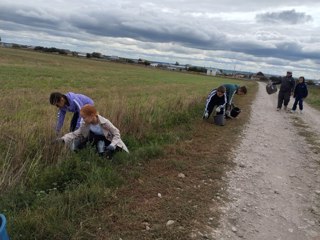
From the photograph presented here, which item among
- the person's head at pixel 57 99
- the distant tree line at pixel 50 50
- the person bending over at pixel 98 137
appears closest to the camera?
the person bending over at pixel 98 137

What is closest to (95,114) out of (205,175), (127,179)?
(127,179)

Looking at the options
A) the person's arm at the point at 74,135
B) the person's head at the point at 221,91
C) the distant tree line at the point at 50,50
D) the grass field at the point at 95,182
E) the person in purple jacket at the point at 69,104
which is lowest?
the distant tree line at the point at 50,50

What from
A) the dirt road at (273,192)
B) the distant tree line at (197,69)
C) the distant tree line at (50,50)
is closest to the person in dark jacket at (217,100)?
the dirt road at (273,192)

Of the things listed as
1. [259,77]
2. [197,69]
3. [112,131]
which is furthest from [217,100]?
[259,77]

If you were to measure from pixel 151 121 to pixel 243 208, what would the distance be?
15.9ft

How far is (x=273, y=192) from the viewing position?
555 centimetres

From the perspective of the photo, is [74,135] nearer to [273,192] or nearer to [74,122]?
[74,122]

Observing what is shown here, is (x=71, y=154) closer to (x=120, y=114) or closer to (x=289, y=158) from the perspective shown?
(x=120, y=114)

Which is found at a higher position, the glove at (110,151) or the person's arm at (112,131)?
the person's arm at (112,131)

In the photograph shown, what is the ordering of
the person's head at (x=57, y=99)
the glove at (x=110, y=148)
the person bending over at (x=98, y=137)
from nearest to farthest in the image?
the glove at (x=110, y=148)
the person bending over at (x=98, y=137)
the person's head at (x=57, y=99)

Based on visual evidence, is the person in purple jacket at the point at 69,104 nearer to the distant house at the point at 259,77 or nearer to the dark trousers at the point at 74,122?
the dark trousers at the point at 74,122

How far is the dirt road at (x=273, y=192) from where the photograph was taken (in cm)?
428

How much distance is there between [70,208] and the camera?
4211 millimetres

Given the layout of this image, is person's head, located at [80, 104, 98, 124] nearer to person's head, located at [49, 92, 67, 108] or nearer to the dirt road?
person's head, located at [49, 92, 67, 108]
